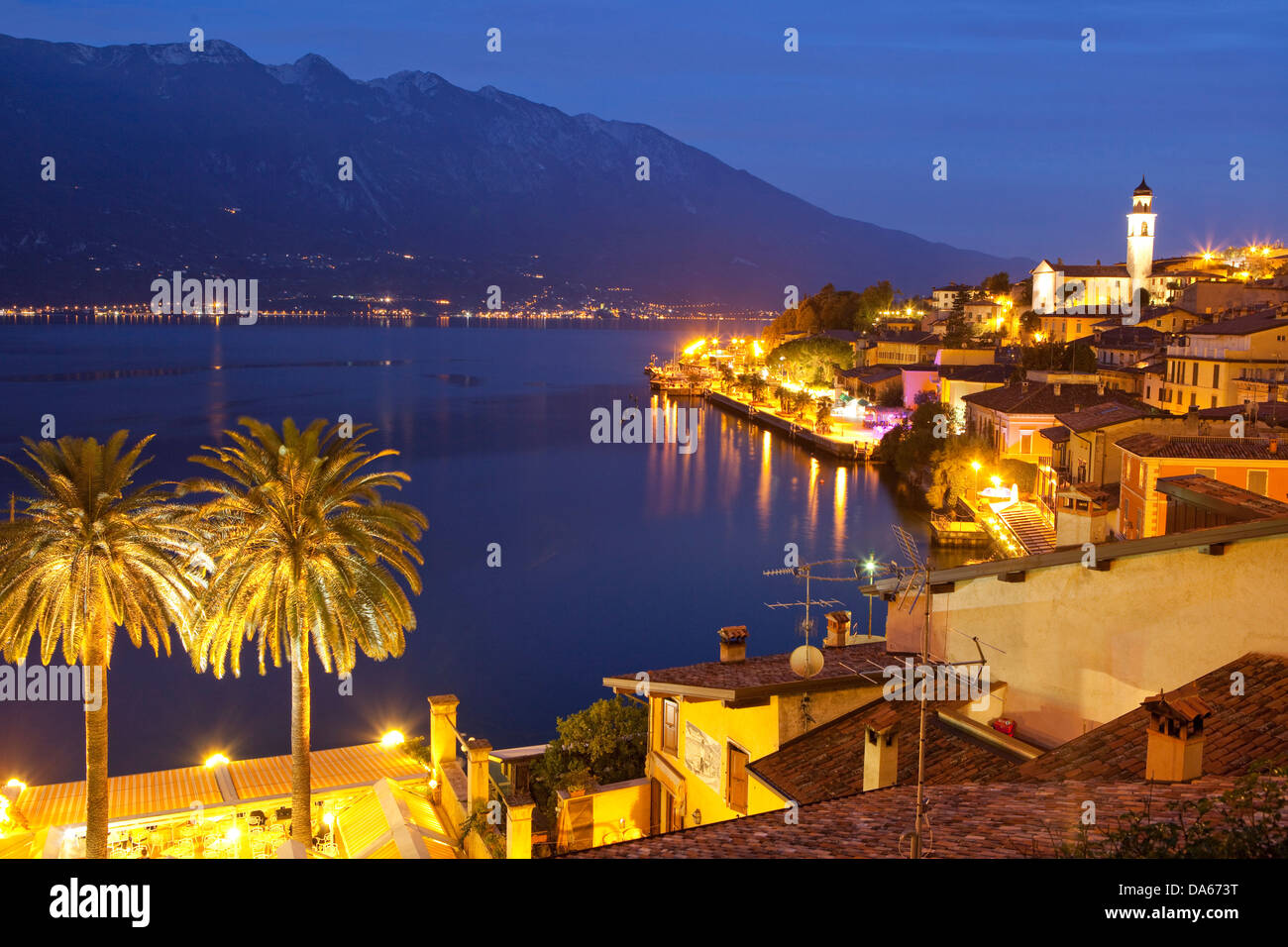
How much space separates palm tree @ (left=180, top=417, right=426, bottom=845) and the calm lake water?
10.00 m

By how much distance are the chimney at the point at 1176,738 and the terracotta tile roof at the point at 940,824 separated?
8.4 inches

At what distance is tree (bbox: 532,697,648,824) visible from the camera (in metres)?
13.1

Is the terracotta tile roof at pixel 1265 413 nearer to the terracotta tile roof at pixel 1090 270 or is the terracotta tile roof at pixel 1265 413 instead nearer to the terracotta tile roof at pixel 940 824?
the terracotta tile roof at pixel 940 824

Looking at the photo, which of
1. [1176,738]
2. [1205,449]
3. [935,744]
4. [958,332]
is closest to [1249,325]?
[1205,449]

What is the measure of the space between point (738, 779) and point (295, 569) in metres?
6.57

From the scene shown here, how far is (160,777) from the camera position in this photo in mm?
13672

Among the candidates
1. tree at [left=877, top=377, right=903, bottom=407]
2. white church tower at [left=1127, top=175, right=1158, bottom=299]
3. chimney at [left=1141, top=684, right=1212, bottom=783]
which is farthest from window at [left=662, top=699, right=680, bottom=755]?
white church tower at [left=1127, top=175, right=1158, bottom=299]

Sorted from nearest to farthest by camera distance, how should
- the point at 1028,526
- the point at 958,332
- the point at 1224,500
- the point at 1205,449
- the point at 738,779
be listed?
the point at 738,779
the point at 1224,500
the point at 1205,449
the point at 1028,526
the point at 958,332

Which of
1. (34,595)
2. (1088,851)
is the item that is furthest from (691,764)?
(34,595)

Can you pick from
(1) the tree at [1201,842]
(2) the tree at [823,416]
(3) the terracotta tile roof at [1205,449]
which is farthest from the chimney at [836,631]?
(2) the tree at [823,416]

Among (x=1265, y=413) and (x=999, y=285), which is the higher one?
(x=999, y=285)

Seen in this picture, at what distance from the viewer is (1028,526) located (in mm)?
29844

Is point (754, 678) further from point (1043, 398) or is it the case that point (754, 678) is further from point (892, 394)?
point (892, 394)
